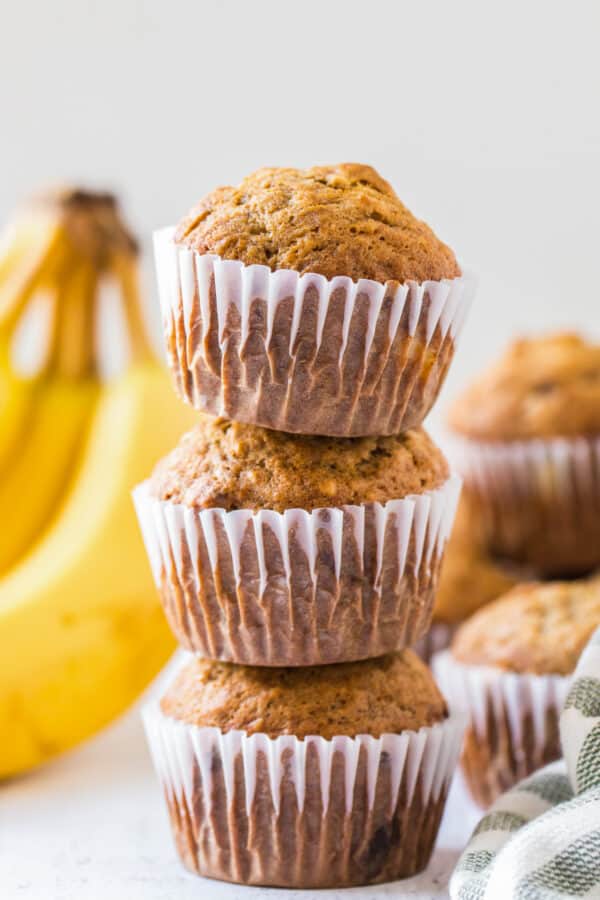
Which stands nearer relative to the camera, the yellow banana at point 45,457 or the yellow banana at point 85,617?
the yellow banana at point 85,617

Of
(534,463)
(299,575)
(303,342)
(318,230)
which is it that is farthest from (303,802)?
(534,463)

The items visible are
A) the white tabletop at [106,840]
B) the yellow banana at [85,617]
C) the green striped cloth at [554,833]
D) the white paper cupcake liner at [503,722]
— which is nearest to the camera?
the green striped cloth at [554,833]

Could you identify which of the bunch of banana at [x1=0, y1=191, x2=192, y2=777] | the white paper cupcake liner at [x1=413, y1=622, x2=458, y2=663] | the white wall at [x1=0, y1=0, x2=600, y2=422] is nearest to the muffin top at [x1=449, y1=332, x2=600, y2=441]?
the white paper cupcake liner at [x1=413, y1=622, x2=458, y2=663]

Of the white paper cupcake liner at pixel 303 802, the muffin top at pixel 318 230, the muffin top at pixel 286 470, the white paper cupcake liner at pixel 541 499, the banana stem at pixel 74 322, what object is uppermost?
the muffin top at pixel 318 230

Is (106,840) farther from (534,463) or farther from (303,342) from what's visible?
(534,463)

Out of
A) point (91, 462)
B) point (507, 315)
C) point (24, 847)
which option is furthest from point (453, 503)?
point (507, 315)

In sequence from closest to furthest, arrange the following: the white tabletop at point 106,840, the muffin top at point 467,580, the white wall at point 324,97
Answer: the white tabletop at point 106,840
the muffin top at point 467,580
the white wall at point 324,97

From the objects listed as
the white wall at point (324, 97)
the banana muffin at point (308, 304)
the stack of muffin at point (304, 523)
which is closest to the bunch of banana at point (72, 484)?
the stack of muffin at point (304, 523)

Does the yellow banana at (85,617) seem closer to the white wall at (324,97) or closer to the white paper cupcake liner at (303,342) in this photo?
the white paper cupcake liner at (303,342)
